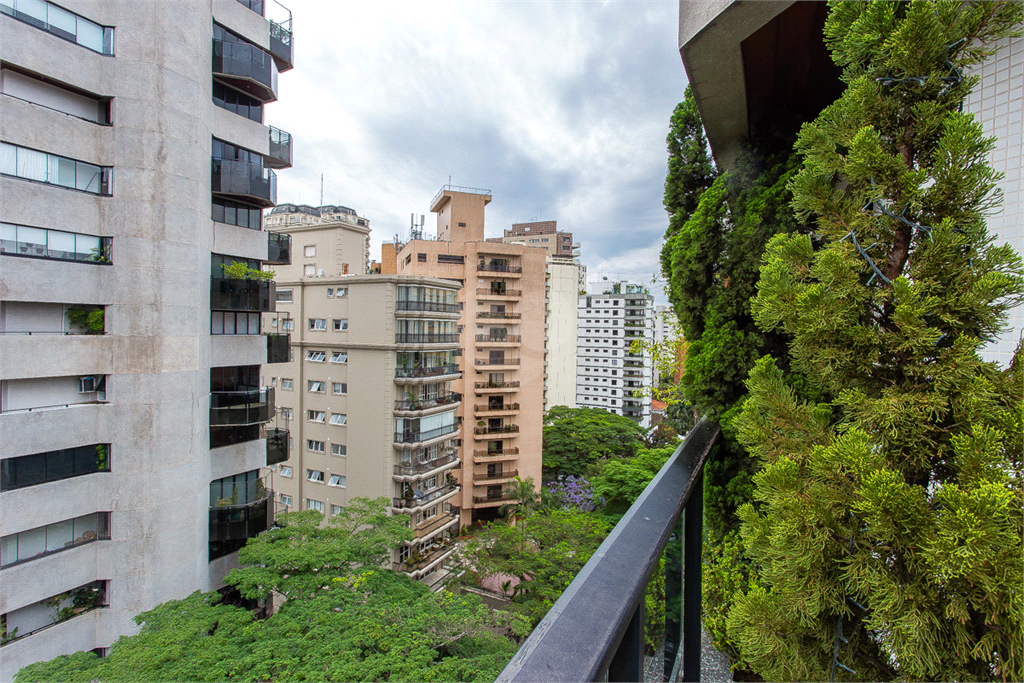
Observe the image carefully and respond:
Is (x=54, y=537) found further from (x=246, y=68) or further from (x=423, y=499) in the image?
(x=423, y=499)

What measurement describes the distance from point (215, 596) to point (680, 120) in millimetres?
5446

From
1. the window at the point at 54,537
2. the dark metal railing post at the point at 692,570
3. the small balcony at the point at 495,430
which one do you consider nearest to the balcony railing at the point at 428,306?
the small balcony at the point at 495,430

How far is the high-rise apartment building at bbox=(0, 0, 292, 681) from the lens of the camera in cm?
304

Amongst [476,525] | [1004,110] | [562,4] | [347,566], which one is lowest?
[476,525]

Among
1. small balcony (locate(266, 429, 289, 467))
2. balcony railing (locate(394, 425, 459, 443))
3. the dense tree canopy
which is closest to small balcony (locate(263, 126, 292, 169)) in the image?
small balcony (locate(266, 429, 289, 467))

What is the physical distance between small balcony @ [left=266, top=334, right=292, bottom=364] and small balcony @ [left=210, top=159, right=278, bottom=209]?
5.06 ft

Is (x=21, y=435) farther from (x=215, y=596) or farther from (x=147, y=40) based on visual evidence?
(x=147, y=40)

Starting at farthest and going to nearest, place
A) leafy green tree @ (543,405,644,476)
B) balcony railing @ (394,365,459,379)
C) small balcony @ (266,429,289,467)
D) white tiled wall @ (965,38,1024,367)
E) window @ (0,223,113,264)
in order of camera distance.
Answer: leafy green tree @ (543,405,644,476) → balcony railing @ (394,365,459,379) → small balcony @ (266,429,289,467) → window @ (0,223,113,264) → white tiled wall @ (965,38,1024,367)

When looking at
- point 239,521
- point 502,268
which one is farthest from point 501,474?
point 239,521

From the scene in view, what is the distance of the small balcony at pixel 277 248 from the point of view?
502cm

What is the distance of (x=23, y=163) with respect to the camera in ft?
9.96

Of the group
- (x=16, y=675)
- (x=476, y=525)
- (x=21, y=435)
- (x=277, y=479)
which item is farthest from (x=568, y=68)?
(x=476, y=525)

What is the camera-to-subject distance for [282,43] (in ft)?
16.6

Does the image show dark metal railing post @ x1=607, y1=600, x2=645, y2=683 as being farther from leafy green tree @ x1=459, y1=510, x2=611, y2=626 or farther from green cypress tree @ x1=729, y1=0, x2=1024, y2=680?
leafy green tree @ x1=459, y1=510, x2=611, y2=626
